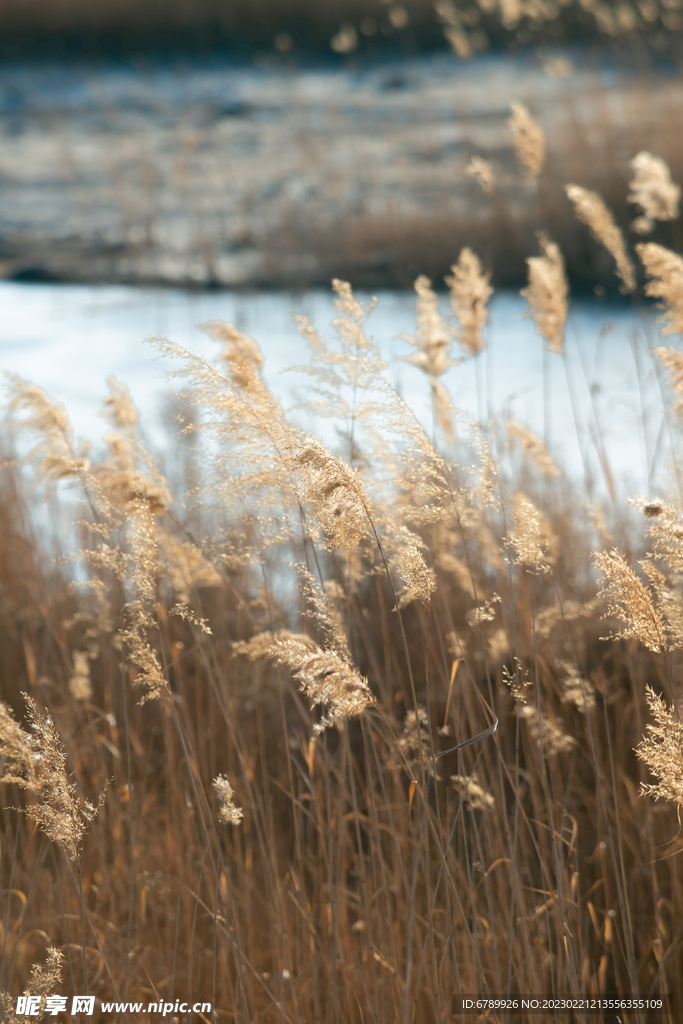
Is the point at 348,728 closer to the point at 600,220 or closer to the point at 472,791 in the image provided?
the point at 472,791

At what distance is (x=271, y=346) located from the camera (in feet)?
16.9

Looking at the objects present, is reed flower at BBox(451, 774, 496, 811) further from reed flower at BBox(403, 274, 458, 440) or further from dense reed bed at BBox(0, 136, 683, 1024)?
reed flower at BBox(403, 274, 458, 440)

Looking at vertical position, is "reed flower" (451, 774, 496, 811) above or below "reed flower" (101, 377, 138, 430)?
below

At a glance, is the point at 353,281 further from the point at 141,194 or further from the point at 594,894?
the point at 594,894

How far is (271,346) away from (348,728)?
398cm

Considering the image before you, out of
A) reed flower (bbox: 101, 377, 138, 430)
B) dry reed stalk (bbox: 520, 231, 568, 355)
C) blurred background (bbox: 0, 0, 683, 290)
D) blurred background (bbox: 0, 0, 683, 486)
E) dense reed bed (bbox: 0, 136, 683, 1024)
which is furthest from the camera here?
blurred background (bbox: 0, 0, 683, 290)

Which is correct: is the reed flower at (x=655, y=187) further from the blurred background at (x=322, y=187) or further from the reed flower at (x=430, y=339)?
the reed flower at (x=430, y=339)

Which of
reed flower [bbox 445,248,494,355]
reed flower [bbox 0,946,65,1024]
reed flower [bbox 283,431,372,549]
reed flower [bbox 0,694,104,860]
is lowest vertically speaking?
reed flower [bbox 0,946,65,1024]

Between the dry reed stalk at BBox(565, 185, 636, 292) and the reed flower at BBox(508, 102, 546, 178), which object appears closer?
the dry reed stalk at BBox(565, 185, 636, 292)

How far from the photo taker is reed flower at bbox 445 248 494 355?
1548 mm

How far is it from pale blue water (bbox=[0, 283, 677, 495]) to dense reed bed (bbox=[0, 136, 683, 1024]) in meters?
1.52

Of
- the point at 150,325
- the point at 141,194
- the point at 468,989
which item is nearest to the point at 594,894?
the point at 468,989

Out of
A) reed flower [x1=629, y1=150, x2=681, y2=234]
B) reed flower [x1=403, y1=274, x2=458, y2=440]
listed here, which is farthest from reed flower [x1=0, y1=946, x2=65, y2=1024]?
reed flower [x1=629, y1=150, x2=681, y2=234]

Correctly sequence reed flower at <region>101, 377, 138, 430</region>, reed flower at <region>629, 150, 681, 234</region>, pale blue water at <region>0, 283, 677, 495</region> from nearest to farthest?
reed flower at <region>101, 377, 138, 430</region> < reed flower at <region>629, 150, 681, 234</region> < pale blue water at <region>0, 283, 677, 495</region>
